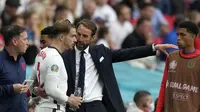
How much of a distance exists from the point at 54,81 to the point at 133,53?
133 centimetres

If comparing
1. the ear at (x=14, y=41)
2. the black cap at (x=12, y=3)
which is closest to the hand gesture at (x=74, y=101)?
the ear at (x=14, y=41)

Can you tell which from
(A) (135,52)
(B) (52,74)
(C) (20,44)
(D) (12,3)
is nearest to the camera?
(B) (52,74)

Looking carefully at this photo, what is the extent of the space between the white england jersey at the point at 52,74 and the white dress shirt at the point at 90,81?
31.6 inches

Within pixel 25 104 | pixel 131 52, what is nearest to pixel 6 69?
pixel 25 104

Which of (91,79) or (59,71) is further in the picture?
(91,79)

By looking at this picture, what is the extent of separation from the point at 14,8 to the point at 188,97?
807cm

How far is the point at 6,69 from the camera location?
10.9m

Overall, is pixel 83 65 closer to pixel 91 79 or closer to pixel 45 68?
pixel 91 79

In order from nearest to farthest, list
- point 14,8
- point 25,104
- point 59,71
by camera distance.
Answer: point 59,71
point 25,104
point 14,8

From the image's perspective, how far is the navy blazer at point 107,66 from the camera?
36.9ft

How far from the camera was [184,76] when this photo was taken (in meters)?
10.9

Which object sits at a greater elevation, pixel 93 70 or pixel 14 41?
pixel 14 41

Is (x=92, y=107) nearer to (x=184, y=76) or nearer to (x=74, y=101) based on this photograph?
(x=74, y=101)

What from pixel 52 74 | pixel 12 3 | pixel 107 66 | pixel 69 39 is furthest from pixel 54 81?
pixel 12 3
